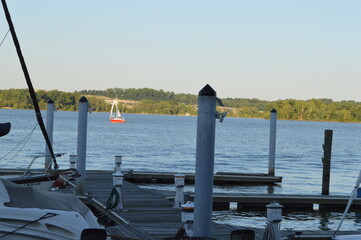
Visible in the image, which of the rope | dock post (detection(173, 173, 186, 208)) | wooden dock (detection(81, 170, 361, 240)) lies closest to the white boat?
wooden dock (detection(81, 170, 361, 240))

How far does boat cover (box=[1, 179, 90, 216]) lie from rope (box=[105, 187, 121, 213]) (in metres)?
2.14

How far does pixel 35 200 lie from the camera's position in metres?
9.80

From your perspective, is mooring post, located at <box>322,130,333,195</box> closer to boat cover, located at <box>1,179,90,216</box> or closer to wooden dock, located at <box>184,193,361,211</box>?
wooden dock, located at <box>184,193,361,211</box>

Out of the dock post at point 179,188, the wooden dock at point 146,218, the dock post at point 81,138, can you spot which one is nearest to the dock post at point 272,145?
the wooden dock at point 146,218

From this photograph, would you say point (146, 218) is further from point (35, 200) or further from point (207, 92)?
point (207, 92)

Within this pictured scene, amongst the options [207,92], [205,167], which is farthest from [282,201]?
[207,92]

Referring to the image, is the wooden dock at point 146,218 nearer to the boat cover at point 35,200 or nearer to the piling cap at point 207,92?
the boat cover at point 35,200

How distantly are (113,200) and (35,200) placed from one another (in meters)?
3.12

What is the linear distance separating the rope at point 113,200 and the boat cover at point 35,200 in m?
2.14

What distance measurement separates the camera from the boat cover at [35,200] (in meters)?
9.66

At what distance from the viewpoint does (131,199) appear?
656 inches

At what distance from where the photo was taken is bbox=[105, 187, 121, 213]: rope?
41.1 ft

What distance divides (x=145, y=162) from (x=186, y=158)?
23.7 ft

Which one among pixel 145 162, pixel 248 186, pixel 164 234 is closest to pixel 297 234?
pixel 164 234
